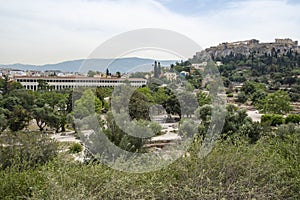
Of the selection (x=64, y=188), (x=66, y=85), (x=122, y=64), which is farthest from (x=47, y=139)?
(x=66, y=85)

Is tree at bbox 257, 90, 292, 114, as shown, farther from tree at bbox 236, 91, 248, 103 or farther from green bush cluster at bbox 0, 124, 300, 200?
green bush cluster at bbox 0, 124, 300, 200

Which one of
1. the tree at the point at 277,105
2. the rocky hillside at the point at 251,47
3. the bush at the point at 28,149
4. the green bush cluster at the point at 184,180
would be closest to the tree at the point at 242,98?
the tree at the point at 277,105

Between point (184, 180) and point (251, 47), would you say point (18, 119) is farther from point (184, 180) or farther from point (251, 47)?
point (251, 47)

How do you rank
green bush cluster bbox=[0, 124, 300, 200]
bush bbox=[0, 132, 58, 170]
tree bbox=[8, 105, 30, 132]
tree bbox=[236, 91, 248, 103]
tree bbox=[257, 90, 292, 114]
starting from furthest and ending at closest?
tree bbox=[236, 91, 248, 103]
tree bbox=[257, 90, 292, 114]
tree bbox=[8, 105, 30, 132]
bush bbox=[0, 132, 58, 170]
green bush cluster bbox=[0, 124, 300, 200]

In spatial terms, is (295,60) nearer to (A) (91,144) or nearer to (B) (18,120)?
(B) (18,120)

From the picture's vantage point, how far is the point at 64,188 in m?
3.73

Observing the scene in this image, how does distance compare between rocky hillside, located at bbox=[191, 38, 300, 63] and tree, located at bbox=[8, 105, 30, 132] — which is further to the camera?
rocky hillside, located at bbox=[191, 38, 300, 63]

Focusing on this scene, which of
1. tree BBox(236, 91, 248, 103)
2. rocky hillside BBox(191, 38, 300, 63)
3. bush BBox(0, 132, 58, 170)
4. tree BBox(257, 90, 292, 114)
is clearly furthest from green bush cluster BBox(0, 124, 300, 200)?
rocky hillside BBox(191, 38, 300, 63)

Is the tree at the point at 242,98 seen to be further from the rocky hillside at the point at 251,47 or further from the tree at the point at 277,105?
the rocky hillside at the point at 251,47

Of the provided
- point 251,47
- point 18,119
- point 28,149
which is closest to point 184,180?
point 28,149

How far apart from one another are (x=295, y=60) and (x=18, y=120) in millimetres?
45253

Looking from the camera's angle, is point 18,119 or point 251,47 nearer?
point 18,119

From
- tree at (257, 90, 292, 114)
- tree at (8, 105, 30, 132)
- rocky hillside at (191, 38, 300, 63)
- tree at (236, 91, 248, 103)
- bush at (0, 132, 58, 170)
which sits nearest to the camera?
bush at (0, 132, 58, 170)

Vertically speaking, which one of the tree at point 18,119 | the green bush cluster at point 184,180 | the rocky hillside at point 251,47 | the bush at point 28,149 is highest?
the rocky hillside at point 251,47
